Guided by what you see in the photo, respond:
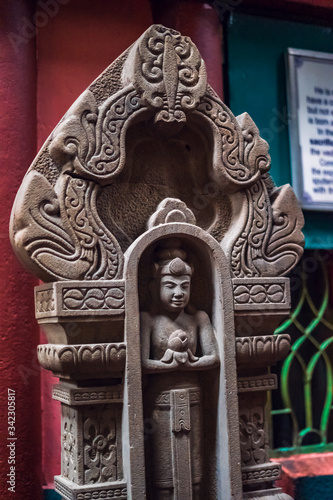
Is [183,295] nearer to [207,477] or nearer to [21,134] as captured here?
[207,477]

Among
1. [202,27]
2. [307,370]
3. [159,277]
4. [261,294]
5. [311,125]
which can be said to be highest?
[202,27]

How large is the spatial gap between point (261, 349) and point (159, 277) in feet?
2.23

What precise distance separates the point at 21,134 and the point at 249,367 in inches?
83.1

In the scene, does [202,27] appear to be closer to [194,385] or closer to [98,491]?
[194,385]

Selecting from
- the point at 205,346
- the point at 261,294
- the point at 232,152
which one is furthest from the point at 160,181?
the point at 205,346

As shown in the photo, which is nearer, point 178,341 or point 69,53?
point 178,341

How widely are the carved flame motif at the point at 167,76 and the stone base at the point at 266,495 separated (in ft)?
6.66

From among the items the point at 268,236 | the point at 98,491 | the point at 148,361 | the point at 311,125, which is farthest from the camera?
the point at 311,125

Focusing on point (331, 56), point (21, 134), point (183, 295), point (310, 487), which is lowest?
point (310, 487)

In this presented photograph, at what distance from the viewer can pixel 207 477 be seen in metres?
2.94

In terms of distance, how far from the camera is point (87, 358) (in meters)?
2.64

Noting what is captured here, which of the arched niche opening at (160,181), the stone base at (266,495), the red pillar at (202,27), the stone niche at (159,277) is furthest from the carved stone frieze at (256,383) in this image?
the red pillar at (202,27)

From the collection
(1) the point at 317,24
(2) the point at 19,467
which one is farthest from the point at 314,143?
(2) the point at 19,467

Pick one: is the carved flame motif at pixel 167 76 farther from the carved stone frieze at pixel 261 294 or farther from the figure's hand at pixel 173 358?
the figure's hand at pixel 173 358
